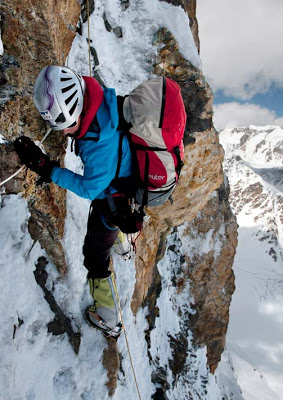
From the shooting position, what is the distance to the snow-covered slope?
163 feet

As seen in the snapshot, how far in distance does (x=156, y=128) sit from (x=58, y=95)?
3.71ft

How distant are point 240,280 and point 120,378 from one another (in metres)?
109

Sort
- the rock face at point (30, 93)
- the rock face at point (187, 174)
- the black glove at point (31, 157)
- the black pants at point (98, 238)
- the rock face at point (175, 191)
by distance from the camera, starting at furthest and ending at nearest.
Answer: the rock face at point (187, 174)
the black pants at point (98, 238)
the rock face at point (175, 191)
the rock face at point (30, 93)
the black glove at point (31, 157)

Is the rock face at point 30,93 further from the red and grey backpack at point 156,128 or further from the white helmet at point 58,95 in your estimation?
the red and grey backpack at point 156,128

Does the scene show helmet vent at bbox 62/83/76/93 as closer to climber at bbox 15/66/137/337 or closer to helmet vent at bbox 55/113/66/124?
climber at bbox 15/66/137/337

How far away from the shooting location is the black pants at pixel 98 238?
14.1 feet

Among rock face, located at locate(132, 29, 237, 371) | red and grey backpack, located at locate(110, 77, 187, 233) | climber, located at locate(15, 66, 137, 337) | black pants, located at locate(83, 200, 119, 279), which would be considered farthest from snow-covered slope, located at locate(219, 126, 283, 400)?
climber, located at locate(15, 66, 137, 337)

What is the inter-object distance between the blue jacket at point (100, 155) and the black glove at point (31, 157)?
109mm

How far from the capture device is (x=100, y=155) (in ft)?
10.3

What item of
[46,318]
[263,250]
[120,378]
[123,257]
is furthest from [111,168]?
[263,250]

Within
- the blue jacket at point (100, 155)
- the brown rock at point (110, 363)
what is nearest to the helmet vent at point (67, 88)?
the blue jacket at point (100, 155)

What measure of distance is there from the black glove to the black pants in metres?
1.13

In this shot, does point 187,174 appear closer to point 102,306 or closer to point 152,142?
point 102,306

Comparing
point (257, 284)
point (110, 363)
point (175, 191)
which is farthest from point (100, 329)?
point (257, 284)
